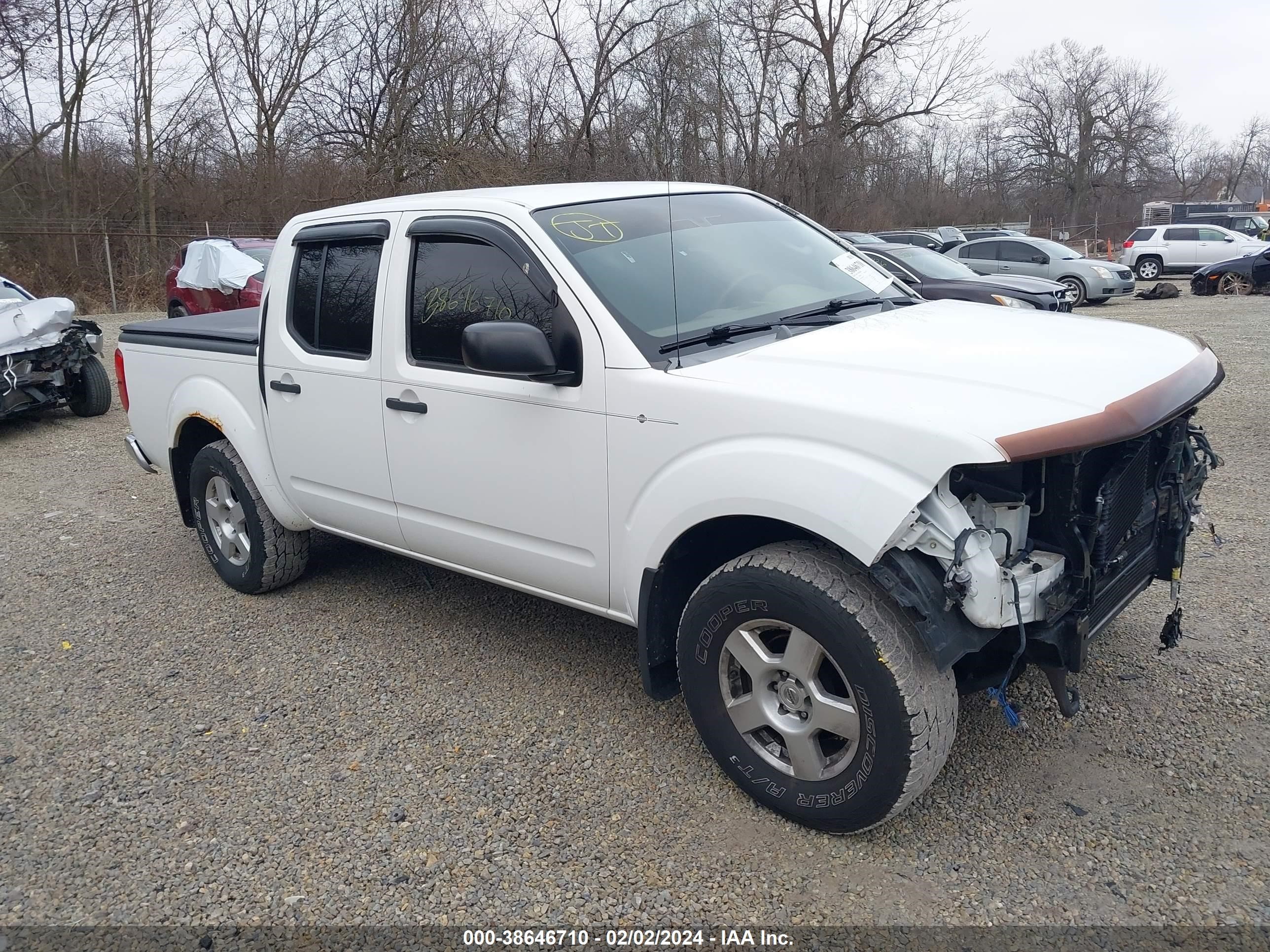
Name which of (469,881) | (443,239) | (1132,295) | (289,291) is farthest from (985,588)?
(1132,295)

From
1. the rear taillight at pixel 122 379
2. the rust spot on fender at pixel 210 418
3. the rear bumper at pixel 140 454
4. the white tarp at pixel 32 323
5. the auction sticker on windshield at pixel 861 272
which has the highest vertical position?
the auction sticker on windshield at pixel 861 272

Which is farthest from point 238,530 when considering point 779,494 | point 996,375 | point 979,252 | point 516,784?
point 979,252

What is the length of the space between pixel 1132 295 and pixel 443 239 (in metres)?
A: 22.3

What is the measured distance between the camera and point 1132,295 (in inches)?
877

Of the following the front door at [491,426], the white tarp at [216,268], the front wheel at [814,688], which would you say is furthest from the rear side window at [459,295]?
the white tarp at [216,268]

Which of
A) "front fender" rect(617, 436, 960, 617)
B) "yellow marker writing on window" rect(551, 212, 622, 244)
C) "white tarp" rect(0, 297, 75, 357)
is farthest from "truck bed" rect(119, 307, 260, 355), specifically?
"white tarp" rect(0, 297, 75, 357)

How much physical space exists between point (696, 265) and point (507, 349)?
35.4 inches

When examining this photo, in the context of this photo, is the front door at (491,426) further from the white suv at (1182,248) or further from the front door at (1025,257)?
the white suv at (1182,248)

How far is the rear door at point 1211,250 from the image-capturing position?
26734 millimetres

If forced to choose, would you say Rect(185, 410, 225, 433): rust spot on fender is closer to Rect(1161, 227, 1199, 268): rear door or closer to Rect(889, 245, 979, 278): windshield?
Rect(889, 245, 979, 278): windshield

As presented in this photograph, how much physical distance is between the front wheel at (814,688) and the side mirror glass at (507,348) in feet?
2.92

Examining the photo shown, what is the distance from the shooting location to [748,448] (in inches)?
111

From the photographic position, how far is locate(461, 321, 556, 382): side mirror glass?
3072 millimetres

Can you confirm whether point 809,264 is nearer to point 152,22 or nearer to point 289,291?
point 289,291
